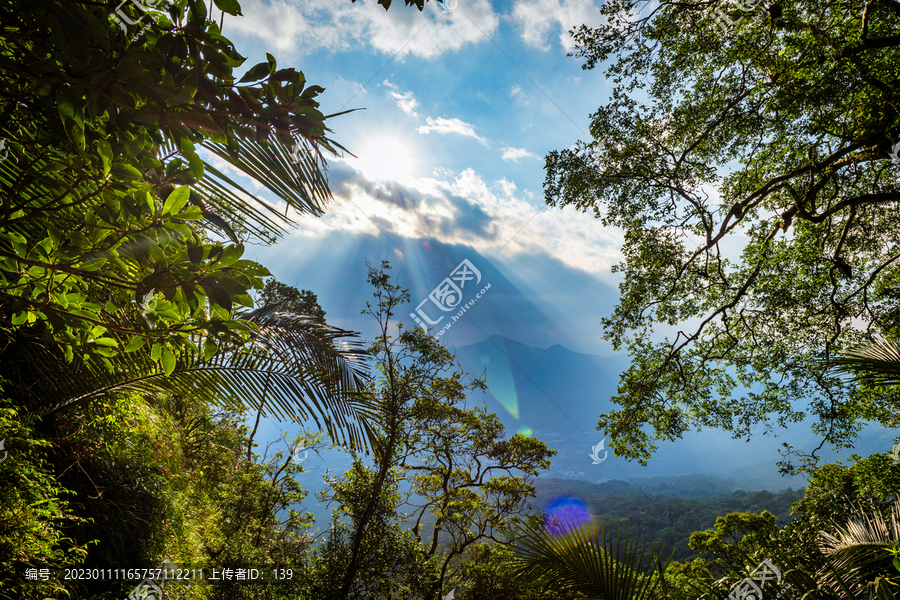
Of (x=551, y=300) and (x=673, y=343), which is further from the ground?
(x=551, y=300)

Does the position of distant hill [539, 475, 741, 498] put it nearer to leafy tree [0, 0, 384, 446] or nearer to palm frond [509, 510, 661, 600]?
palm frond [509, 510, 661, 600]

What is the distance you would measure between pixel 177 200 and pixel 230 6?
1.46 ft

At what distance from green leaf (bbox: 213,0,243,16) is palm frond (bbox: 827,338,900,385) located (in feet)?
11.2

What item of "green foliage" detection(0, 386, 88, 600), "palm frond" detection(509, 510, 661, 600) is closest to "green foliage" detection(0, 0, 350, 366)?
"green foliage" detection(0, 386, 88, 600)

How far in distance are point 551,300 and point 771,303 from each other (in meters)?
93.1

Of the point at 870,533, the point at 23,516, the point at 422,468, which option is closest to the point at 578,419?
the point at 422,468

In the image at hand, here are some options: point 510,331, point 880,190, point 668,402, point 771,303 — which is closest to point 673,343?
point 668,402

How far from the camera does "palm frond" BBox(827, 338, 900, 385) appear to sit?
7.53 feet

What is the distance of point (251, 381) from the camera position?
2.51 m

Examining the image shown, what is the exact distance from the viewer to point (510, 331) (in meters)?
110

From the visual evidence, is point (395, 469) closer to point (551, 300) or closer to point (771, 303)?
point (771, 303)

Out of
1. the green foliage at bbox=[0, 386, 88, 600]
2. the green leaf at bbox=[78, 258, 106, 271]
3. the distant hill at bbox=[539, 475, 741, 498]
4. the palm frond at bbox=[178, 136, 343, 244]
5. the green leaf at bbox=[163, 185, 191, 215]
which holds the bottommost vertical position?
the distant hill at bbox=[539, 475, 741, 498]

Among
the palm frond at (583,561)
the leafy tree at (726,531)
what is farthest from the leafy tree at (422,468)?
the leafy tree at (726,531)

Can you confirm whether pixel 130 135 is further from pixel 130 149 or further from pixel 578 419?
pixel 578 419
